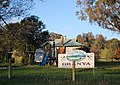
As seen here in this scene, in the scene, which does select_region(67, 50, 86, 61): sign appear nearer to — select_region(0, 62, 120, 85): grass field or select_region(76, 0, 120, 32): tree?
select_region(0, 62, 120, 85): grass field

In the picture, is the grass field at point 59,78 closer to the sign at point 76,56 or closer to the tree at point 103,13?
the sign at point 76,56

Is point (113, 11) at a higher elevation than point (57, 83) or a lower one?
higher


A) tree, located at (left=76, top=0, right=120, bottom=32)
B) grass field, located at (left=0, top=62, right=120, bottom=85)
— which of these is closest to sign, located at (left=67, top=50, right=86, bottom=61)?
grass field, located at (left=0, top=62, right=120, bottom=85)

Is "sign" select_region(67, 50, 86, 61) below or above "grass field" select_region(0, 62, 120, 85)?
above

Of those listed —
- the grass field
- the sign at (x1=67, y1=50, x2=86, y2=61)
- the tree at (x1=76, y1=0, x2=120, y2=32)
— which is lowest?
the grass field

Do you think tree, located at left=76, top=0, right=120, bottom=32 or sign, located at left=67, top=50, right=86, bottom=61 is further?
Result: tree, located at left=76, top=0, right=120, bottom=32

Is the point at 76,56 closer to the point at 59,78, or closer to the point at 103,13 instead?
the point at 59,78

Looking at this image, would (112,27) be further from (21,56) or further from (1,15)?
(1,15)

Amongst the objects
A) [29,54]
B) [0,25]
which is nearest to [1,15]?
[0,25]

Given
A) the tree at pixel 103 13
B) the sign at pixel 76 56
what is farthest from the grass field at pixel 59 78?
the tree at pixel 103 13

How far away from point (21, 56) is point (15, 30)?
4470 centimetres

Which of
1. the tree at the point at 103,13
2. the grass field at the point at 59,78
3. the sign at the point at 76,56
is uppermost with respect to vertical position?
the tree at the point at 103,13

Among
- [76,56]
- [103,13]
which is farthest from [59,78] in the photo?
[103,13]

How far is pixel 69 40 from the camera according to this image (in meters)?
80.6
